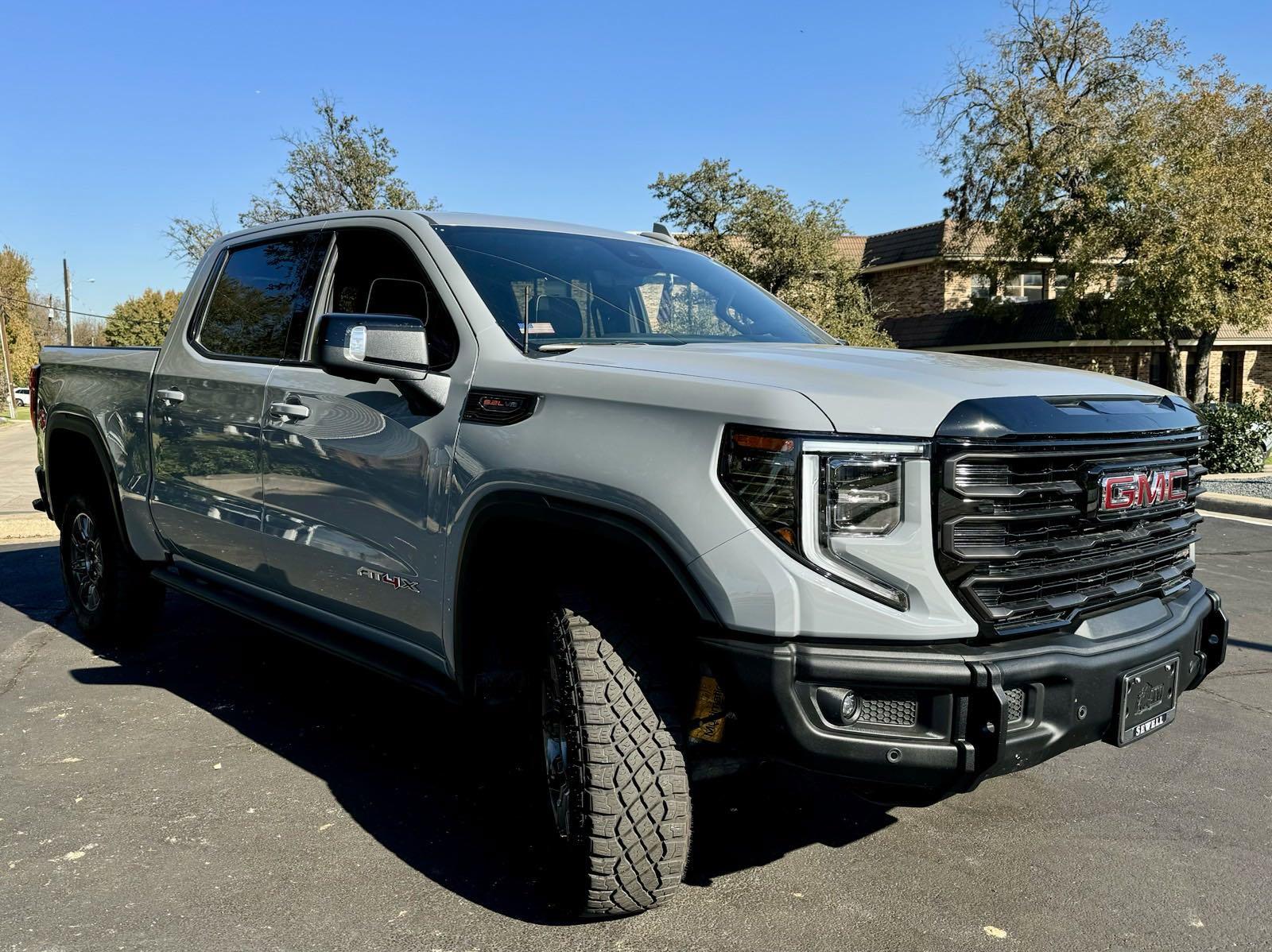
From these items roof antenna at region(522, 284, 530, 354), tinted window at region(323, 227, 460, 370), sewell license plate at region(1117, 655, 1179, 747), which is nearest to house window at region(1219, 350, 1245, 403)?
sewell license plate at region(1117, 655, 1179, 747)

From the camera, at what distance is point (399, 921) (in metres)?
2.91

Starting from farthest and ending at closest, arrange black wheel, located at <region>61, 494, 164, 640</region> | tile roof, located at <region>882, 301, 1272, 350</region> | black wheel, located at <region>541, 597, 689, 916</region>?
1. tile roof, located at <region>882, 301, 1272, 350</region>
2. black wheel, located at <region>61, 494, 164, 640</region>
3. black wheel, located at <region>541, 597, 689, 916</region>

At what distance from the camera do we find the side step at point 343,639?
11.4 feet

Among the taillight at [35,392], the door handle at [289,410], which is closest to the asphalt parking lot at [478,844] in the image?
the door handle at [289,410]

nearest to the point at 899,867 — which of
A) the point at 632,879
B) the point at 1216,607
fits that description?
the point at 632,879

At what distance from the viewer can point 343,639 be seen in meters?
3.85

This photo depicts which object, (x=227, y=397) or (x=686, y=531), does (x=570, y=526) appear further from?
(x=227, y=397)

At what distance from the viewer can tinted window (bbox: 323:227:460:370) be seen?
3.47m

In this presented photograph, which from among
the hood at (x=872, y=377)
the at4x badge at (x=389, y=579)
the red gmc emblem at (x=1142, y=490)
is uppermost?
the hood at (x=872, y=377)

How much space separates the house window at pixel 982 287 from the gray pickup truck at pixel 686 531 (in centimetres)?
3064

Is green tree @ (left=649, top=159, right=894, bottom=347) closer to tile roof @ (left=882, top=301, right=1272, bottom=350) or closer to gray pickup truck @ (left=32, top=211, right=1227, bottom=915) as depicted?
tile roof @ (left=882, top=301, right=1272, bottom=350)

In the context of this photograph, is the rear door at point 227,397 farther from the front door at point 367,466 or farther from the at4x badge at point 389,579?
the at4x badge at point 389,579

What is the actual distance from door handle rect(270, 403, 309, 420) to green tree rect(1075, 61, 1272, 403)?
82.8ft

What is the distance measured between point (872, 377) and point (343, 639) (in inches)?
85.8
